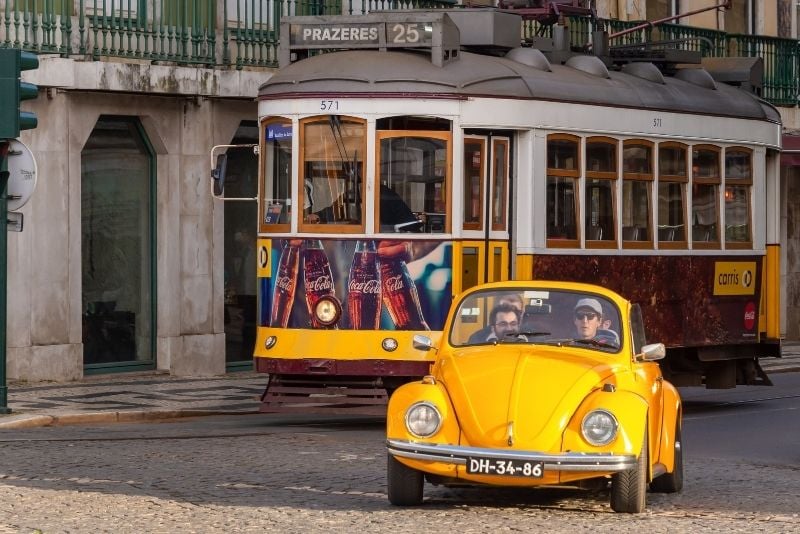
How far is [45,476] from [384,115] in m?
5.49

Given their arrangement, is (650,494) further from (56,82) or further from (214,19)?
(214,19)

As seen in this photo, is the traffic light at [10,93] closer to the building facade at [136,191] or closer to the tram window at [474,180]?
the tram window at [474,180]

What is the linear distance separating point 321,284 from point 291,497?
17.5 ft

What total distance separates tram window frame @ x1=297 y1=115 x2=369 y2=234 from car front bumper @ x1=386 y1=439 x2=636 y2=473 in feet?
20.0

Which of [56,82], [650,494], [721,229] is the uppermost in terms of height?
[56,82]

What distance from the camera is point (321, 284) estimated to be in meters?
17.2

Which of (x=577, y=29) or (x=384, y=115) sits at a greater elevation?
(x=577, y=29)

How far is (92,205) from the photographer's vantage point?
24234mm

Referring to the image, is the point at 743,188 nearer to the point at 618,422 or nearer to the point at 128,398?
the point at 128,398

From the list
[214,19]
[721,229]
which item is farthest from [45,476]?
[214,19]

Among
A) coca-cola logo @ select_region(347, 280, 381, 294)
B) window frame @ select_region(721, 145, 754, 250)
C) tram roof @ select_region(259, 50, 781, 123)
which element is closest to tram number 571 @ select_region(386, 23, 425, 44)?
tram roof @ select_region(259, 50, 781, 123)

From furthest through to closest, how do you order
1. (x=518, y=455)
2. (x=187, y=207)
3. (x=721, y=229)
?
(x=187, y=207)
(x=721, y=229)
(x=518, y=455)

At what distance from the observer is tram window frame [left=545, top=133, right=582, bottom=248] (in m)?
18.0

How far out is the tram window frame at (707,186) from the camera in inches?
789
